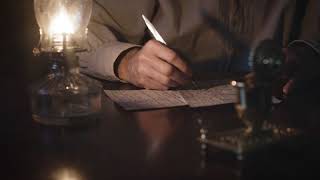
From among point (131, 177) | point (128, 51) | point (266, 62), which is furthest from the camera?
point (128, 51)

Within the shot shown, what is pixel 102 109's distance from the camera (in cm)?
100

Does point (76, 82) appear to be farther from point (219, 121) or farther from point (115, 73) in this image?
point (115, 73)

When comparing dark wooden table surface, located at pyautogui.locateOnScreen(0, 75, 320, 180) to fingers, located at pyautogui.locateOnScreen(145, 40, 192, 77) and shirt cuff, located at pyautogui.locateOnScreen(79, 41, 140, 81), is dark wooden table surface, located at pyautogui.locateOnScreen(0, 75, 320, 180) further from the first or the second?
shirt cuff, located at pyautogui.locateOnScreen(79, 41, 140, 81)

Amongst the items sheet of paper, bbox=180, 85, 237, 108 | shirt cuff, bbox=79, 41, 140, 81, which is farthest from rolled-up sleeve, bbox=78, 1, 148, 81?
sheet of paper, bbox=180, 85, 237, 108

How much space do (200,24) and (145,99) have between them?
61 cm

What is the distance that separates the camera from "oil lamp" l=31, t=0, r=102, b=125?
88 centimetres

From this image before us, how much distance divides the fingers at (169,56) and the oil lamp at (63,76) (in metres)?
0.15

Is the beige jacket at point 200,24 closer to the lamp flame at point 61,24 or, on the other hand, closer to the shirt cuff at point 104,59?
the shirt cuff at point 104,59

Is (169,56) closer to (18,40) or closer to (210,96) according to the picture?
(210,96)

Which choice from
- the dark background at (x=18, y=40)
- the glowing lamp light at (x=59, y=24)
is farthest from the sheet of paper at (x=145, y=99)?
the dark background at (x=18, y=40)

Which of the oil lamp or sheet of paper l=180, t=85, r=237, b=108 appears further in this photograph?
sheet of paper l=180, t=85, r=237, b=108

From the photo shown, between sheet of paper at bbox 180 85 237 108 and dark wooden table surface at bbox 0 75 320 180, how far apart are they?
81 millimetres

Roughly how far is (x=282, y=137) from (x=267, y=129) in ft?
0.07

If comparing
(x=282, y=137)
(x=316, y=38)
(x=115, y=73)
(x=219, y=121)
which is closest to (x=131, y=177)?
(x=282, y=137)
